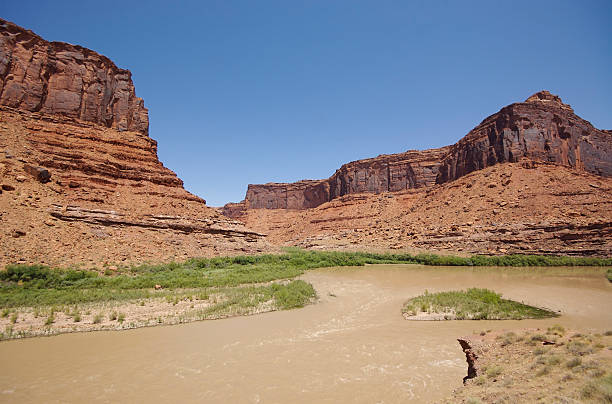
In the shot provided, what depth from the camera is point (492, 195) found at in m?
44.4

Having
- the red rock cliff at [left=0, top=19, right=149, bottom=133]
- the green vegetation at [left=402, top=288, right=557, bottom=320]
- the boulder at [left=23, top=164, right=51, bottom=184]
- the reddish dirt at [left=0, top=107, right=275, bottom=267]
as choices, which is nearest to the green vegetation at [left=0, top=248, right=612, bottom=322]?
the reddish dirt at [left=0, top=107, right=275, bottom=267]

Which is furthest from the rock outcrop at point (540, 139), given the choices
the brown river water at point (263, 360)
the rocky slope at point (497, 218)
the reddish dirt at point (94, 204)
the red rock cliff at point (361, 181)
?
the brown river water at point (263, 360)

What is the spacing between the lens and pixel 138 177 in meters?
30.5

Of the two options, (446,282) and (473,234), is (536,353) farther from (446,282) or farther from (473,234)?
(473,234)

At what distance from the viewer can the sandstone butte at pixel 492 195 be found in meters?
33.0

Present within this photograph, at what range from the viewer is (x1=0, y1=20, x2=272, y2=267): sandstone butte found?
66.0 feet

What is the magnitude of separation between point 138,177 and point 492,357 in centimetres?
3206

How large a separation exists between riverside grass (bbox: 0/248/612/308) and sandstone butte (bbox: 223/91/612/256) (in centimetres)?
447

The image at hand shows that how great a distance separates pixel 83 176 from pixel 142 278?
15067 millimetres

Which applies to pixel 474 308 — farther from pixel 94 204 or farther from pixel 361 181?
pixel 361 181

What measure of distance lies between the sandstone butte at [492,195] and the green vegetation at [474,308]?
927 inches

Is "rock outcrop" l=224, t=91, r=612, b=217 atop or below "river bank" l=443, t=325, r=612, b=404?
atop

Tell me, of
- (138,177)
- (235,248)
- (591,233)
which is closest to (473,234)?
(591,233)

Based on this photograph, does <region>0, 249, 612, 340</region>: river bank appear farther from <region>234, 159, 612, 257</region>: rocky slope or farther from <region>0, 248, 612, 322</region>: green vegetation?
<region>234, 159, 612, 257</region>: rocky slope
